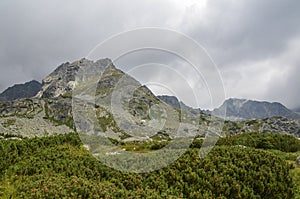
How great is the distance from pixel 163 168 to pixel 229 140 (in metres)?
10.2

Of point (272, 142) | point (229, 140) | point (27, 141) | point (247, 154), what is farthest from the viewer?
point (272, 142)

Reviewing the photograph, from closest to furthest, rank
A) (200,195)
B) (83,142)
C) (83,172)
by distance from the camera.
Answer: (200,195) → (83,172) → (83,142)

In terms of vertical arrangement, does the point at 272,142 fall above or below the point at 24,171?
above

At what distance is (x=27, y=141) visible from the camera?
62.7 ft

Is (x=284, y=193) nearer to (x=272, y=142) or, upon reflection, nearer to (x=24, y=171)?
(x=24, y=171)

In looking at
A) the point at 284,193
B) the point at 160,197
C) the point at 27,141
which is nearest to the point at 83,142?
the point at 27,141

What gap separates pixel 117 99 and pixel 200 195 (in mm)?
5694

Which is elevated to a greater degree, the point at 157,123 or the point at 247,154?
the point at 157,123

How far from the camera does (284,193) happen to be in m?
13.2

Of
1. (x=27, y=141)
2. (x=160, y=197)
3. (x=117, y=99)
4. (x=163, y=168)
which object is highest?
(x=117, y=99)

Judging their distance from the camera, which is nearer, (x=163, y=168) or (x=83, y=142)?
(x=163, y=168)

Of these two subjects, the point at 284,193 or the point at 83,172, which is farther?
the point at 83,172

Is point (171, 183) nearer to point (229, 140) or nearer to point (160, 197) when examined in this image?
point (160, 197)

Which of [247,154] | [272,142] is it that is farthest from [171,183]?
[272,142]
